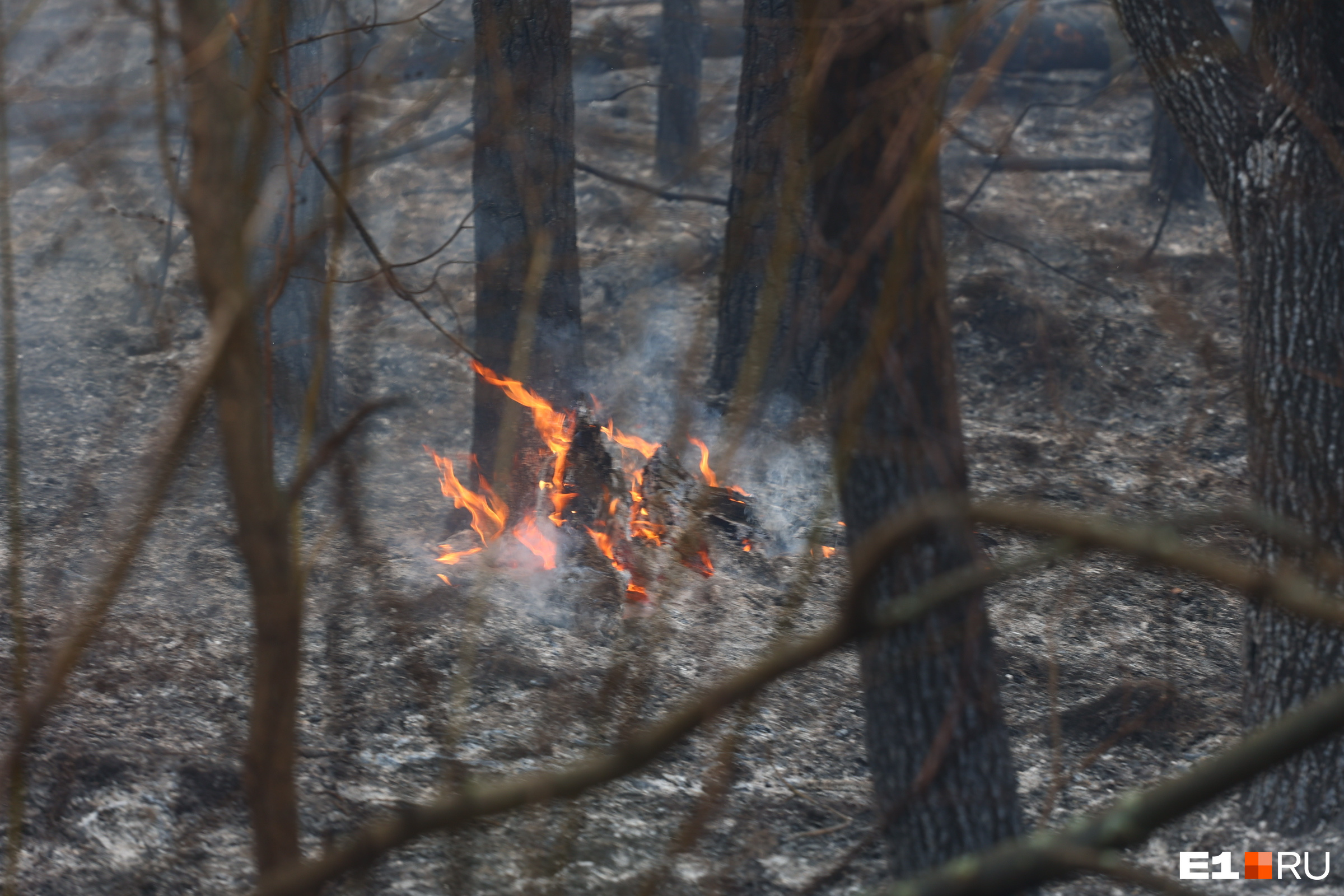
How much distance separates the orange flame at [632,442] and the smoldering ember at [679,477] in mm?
40

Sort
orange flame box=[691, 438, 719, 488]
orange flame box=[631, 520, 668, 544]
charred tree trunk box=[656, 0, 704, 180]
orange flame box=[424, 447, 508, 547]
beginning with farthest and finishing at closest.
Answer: charred tree trunk box=[656, 0, 704, 180] → orange flame box=[691, 438, 719, 488] → orange flame box=[424, 447, 508, 547] → orange flame box=[631, 520, 668, 544]

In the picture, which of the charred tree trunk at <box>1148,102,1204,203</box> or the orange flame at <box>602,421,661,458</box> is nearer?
the orange flame at <box>602,421,661,458</box>

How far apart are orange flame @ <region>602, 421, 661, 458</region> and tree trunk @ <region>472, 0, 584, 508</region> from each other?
397 mm

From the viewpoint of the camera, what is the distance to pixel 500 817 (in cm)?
439

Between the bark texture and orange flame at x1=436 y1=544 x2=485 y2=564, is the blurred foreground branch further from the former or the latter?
orange flame at x1=436 y1=544 x2=485 y2=564

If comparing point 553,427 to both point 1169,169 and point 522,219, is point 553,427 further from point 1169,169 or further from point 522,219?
point 1169,169

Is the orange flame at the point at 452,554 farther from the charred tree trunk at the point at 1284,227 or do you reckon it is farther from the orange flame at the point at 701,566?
the charred tree trunk at the point at 1284,227

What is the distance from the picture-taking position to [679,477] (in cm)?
674

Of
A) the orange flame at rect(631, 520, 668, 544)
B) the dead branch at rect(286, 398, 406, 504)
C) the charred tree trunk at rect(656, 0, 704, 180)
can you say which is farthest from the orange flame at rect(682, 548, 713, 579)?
the charred tree trunk at rect(656, 0, 704, 180)

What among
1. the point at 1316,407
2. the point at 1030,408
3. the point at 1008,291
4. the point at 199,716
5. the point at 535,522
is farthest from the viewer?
the point at 1008,291

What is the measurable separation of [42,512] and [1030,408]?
7213 millimetres

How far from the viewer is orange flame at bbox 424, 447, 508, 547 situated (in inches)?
269

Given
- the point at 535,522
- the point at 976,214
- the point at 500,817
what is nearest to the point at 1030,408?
the point at 976,214

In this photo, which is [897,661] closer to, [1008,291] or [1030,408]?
[1030,408]
